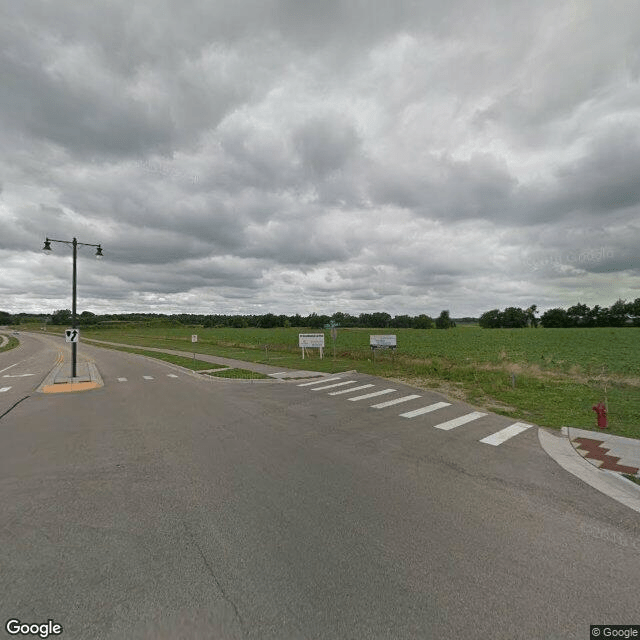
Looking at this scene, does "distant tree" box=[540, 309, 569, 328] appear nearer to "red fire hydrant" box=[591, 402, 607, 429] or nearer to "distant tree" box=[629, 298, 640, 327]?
"distant tree" box=[629, 298, 640, 327]

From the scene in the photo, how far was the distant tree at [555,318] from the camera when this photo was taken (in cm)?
13325

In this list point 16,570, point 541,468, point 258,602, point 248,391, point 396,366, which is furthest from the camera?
point 396,366

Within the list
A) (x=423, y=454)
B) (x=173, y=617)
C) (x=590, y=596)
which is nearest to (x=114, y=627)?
(x=173, y=617)

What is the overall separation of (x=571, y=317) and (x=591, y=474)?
16111cm

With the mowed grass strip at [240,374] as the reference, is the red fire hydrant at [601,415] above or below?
above

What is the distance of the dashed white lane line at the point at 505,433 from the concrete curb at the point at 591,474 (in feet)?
2.06

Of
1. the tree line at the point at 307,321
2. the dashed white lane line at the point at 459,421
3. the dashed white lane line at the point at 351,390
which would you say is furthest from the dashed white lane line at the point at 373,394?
the tree line at the point at 307,321

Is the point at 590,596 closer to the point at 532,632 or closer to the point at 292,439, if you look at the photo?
the point at 532,632

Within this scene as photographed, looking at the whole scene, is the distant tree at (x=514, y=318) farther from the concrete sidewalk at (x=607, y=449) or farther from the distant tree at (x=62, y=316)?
the distant tree at (x=62, y=316)

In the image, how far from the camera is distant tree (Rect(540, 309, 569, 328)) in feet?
437

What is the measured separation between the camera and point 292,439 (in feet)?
23.3

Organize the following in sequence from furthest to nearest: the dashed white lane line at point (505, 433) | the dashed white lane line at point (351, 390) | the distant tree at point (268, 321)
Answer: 1. the distant tree at point (268, 321)
2. the dashed white lane line at point (351, 390)
3. the dashed white lane line at point (505, 433)

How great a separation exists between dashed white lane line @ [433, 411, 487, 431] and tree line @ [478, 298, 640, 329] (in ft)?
497

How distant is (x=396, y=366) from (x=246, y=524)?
17.0 meters
